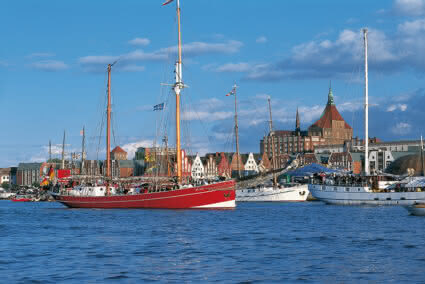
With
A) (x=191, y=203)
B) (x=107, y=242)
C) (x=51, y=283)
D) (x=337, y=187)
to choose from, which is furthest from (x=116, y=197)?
(x=51, y=283)

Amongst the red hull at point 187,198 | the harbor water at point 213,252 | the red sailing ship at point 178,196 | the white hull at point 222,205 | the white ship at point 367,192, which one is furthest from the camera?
the white ship at point 367,192

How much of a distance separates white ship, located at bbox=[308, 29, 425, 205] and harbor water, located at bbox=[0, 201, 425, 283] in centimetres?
3663

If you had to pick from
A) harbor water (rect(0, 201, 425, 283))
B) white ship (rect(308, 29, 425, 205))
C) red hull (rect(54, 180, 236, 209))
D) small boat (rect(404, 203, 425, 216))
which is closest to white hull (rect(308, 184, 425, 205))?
white ship (rect(308, 29, 425, 205))

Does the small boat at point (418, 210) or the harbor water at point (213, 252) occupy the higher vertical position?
the small boat at point (418, 210)

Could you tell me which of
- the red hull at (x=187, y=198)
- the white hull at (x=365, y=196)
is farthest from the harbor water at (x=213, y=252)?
the white hull at (x=365, y=196)

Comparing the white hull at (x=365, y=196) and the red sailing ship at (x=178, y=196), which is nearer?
the red sailing ship at (x=178, y=196)

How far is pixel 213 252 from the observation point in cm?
3678

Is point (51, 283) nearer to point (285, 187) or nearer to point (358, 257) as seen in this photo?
point (358, 257)

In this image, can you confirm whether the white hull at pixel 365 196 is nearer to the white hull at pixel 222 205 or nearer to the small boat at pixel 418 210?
the white hull at pixel 222 205

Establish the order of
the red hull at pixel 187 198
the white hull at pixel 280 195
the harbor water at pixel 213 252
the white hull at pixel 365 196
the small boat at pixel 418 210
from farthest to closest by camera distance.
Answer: the white hull at pixel 280 195
the white hull at pixel 365 196
the red hull at pixel 187 198
the small boat at pixel 418 210
the harbor water at pixel 213 252

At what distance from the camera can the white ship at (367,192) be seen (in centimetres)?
9356

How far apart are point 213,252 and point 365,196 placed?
6260 cm

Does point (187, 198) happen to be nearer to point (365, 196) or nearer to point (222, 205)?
point (222, 205)

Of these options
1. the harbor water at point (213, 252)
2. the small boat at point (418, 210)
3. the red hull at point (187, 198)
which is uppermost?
the red hull at point (187, 198)
